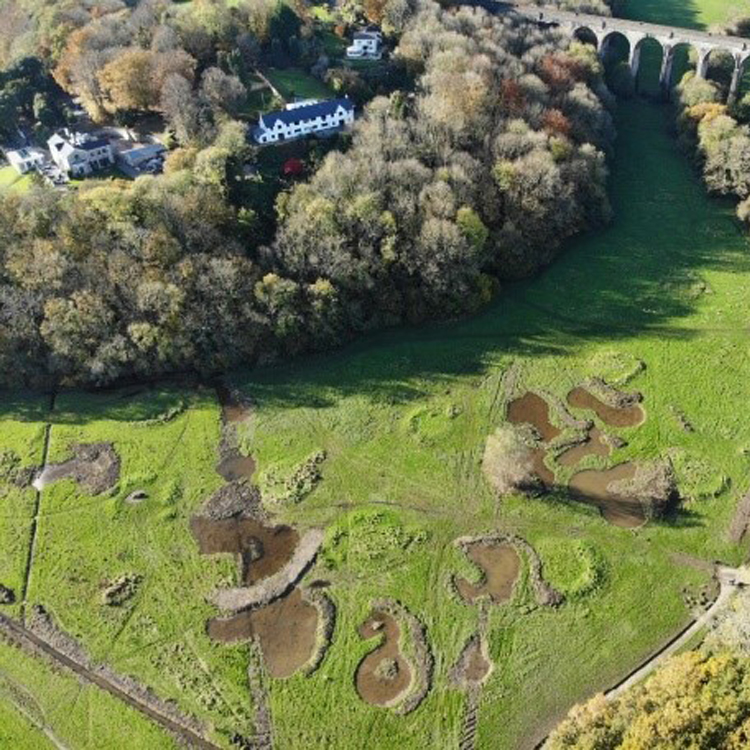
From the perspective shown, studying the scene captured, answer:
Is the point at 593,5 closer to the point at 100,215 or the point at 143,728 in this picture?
the point at 100,215

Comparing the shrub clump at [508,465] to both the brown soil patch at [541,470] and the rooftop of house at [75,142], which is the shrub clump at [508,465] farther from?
the rooftop of house at [75,142]

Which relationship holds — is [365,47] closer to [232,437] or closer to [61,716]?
[232,437]

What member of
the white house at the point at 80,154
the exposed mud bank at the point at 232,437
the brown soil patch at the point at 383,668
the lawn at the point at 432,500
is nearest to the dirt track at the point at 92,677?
the lawn at the point at 432,500

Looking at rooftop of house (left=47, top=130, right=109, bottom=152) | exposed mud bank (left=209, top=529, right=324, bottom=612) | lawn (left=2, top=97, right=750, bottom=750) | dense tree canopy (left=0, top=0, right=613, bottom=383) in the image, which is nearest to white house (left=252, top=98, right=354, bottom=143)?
dense tree canopy (left=0, top=0, right=613, bottom=383)

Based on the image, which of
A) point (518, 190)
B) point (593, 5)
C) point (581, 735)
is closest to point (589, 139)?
point (518, 190)

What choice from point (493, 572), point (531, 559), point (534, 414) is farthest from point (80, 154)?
point (531, 559)

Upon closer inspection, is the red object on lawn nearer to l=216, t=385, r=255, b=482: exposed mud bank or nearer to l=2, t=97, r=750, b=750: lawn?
l=2, t=97, r=750, b=750: lawn
